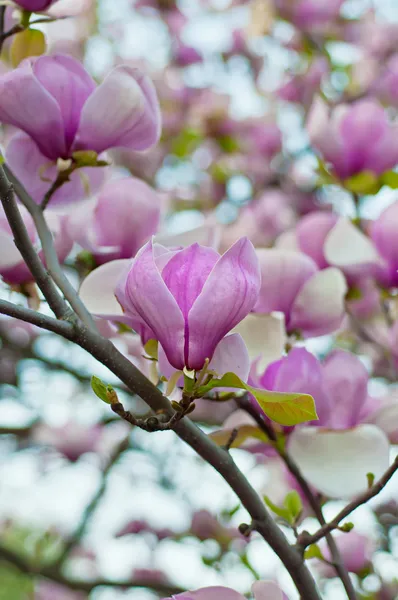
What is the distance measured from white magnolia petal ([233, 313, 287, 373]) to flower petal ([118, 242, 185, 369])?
0.57 feet

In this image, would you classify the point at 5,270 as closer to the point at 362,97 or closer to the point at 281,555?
the point at 281,555

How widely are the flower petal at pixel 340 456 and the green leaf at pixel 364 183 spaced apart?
39 cm

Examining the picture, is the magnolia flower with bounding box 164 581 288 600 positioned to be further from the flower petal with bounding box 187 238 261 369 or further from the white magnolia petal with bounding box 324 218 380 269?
the white magnolia petal with bounding box 324 218 380 269

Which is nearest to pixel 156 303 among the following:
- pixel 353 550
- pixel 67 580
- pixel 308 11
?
pixel 353 550

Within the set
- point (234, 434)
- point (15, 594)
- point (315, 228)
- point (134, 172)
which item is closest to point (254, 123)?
point (134, 172)

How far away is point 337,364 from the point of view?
0.70 m

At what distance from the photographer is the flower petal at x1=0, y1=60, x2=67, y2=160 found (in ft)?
1.86

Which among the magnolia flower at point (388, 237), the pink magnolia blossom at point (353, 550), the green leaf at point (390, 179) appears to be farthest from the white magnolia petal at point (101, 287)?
the pink magnolia blossom at point (353, 550)

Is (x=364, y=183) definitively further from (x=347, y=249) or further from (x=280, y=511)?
(x=280, y=511)

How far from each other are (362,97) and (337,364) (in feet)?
4.55

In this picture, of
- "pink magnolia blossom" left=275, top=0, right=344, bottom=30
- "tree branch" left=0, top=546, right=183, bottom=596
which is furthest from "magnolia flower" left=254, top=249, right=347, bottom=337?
"pink magnolia blossom" left=275, top=0, right=344, bottom=30

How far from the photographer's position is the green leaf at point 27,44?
712mm

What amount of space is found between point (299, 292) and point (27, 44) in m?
0.35

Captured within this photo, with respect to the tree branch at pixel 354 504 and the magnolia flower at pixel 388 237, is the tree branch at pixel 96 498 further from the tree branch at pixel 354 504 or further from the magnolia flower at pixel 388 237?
the tree branch at pixel 354 504
